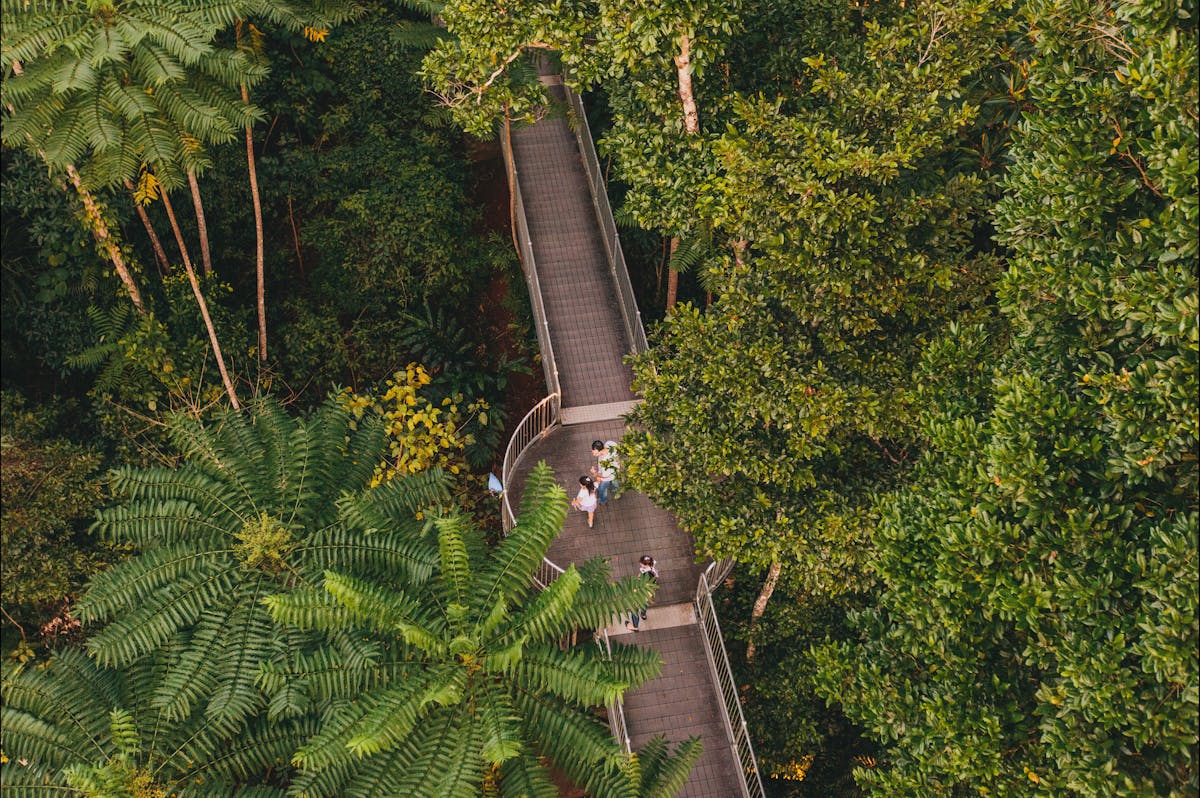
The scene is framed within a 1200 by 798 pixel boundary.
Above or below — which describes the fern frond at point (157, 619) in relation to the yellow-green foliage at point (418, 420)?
below

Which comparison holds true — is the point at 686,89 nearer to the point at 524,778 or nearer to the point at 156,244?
the point at 524,778

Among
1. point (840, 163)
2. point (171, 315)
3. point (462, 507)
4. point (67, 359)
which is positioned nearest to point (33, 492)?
point (67, 359)

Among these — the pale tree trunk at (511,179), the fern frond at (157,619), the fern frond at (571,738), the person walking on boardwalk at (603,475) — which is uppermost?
the pale tree trunk at (511,179)

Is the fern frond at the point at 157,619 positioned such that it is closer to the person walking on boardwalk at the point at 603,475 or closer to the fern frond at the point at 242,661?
the fern frond at the point at 242,661

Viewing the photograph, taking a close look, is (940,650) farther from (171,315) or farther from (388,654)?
(171,315)

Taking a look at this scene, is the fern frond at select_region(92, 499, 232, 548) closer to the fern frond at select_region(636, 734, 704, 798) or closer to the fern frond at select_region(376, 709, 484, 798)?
the fern frond at select_region(376, 709, 484, 798)

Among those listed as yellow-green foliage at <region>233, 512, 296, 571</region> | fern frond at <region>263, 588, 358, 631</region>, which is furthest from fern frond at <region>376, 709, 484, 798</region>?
yellow-green foliage at <region>233, 512, 296, 571</region>

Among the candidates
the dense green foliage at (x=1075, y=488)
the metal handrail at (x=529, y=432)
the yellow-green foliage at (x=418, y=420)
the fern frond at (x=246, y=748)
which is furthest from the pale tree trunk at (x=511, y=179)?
the fern frond at (x=246, y=748)
